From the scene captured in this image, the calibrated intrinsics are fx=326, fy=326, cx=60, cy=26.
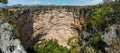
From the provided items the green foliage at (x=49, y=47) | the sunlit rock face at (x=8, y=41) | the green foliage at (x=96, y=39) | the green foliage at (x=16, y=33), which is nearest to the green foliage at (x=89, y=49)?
the green foliage at (x=96, y=39)

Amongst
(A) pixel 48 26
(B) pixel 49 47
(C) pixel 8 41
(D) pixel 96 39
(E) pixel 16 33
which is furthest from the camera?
(A) pixel 48 26

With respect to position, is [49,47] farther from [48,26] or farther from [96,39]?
[96,39]

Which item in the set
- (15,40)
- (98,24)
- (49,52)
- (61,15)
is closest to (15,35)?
(15,40)

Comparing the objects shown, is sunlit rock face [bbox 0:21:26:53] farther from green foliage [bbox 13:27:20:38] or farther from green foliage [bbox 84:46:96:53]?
green foliage [bbox 84:46:96:53]

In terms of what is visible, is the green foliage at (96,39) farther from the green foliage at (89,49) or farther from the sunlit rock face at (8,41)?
the sunlit rock face at (8,41)

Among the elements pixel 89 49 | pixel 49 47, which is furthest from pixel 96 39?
pixel 49 47

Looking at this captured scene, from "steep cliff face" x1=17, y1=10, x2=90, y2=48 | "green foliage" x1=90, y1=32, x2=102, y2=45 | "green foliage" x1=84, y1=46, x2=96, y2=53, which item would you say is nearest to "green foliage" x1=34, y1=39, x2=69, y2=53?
"steep cliff face" x1=17, y1=10, x2=90, y2=48
